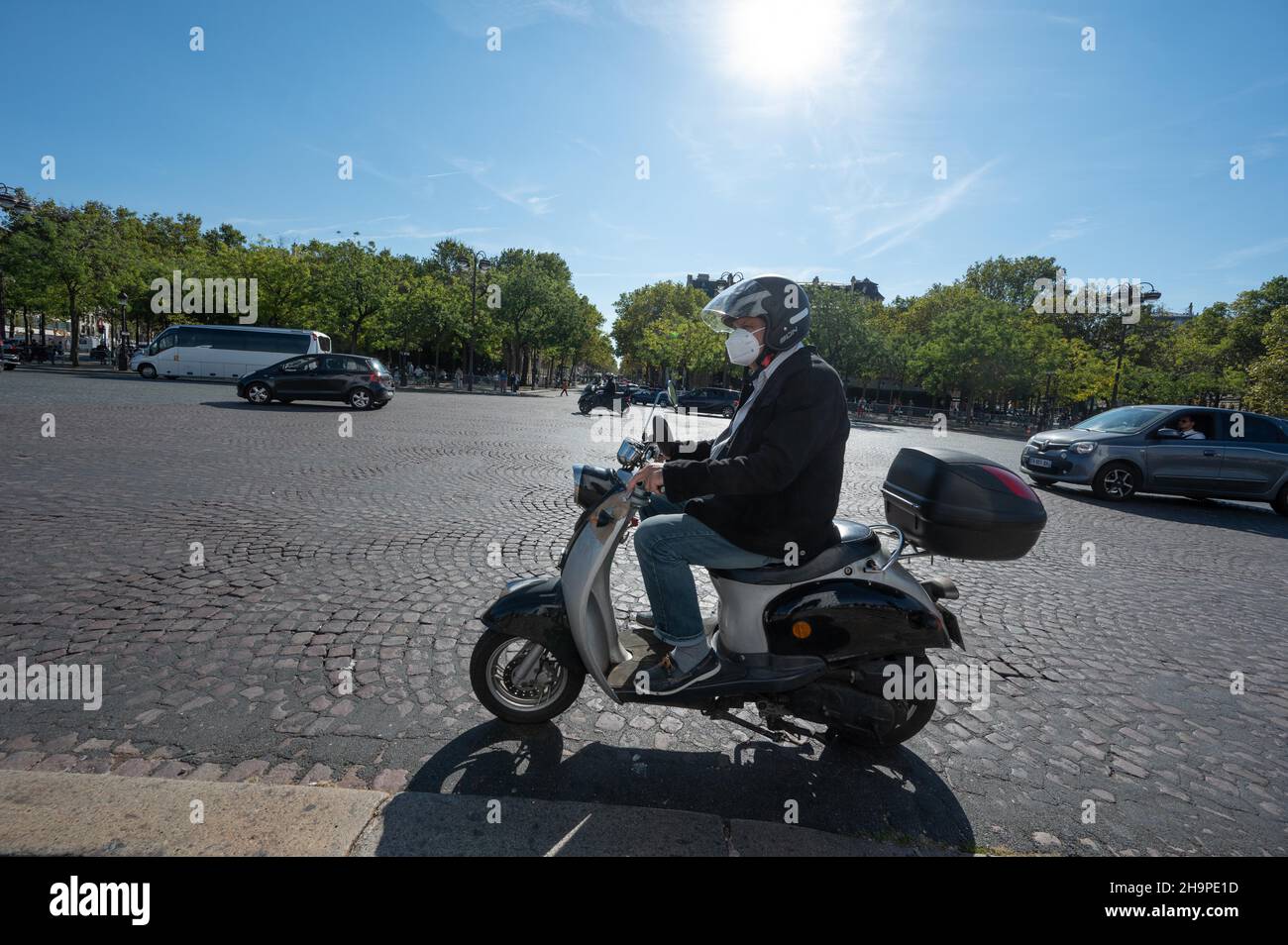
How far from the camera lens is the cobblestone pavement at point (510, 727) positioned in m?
2.46

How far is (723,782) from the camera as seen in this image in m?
2.56

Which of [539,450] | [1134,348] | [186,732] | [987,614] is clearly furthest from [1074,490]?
[1134,348]

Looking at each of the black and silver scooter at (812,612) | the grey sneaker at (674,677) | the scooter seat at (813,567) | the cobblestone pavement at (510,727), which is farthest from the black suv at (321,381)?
the scooter seat at (813,567)

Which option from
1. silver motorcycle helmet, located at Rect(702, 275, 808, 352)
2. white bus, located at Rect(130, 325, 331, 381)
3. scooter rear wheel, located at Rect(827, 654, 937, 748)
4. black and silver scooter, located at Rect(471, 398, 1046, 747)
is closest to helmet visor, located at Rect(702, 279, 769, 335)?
silver motorcycle helmet, located at Rect(702, 275, 808, 352)

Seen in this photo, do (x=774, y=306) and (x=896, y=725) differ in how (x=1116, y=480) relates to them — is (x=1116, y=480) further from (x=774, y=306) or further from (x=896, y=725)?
(x=774, y=306)

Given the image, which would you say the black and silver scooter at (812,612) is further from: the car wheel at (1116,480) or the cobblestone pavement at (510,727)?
the car wheel at (1116,480)

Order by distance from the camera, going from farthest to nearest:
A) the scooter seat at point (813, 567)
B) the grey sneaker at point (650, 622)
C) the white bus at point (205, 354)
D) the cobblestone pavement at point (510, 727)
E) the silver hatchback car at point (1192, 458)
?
the white bus at point (205, 354) → the silver hatchback car at point (1192, 458) → the grey sneaker at point (650, 622) → the scooter seat at point (813, 567) → the cobblestone pavement at point (510, 727)

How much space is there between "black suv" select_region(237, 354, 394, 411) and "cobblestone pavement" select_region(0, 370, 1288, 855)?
41.5 feet

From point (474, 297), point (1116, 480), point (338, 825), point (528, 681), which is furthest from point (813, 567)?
point (474, 297)

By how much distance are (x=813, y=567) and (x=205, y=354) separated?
116 feet

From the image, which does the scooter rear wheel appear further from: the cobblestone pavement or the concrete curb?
the concrete curb

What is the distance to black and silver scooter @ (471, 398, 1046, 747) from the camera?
254 centimetres
